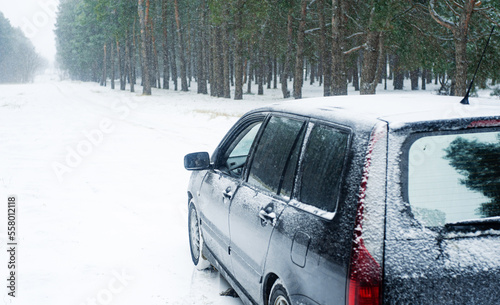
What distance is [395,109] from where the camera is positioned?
2.66 m

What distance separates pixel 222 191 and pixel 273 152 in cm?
98

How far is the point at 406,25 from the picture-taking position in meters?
21.8

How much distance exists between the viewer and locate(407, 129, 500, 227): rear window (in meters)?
2.23

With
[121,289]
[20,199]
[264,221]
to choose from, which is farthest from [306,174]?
[20,199]

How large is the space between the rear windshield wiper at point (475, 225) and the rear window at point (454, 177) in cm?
2

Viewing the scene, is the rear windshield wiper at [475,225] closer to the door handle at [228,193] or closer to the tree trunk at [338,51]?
the door handle at [228,193]

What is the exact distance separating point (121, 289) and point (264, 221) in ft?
7.25

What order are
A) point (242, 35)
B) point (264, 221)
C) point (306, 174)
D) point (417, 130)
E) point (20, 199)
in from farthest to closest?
1. point (242, 35)
2. point (20, 199)
3. point (264, 221)
4. point (306, 174)
5. point (417, 130)

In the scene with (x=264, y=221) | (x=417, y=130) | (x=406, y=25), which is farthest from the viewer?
(x=406, y=25)

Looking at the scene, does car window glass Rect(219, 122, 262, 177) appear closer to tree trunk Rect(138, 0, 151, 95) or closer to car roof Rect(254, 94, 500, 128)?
car roof Rect(254, 94, 500, 128)

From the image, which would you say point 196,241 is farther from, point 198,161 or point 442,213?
point 442,213

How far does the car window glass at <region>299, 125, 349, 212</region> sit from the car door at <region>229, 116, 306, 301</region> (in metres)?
0.18

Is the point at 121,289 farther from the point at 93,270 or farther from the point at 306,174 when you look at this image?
the point at 306,174

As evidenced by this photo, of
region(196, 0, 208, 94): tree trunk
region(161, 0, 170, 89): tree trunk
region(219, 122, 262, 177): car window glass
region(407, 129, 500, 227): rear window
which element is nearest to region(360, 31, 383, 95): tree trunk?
region(219, 122, 262, 177): car window glass
